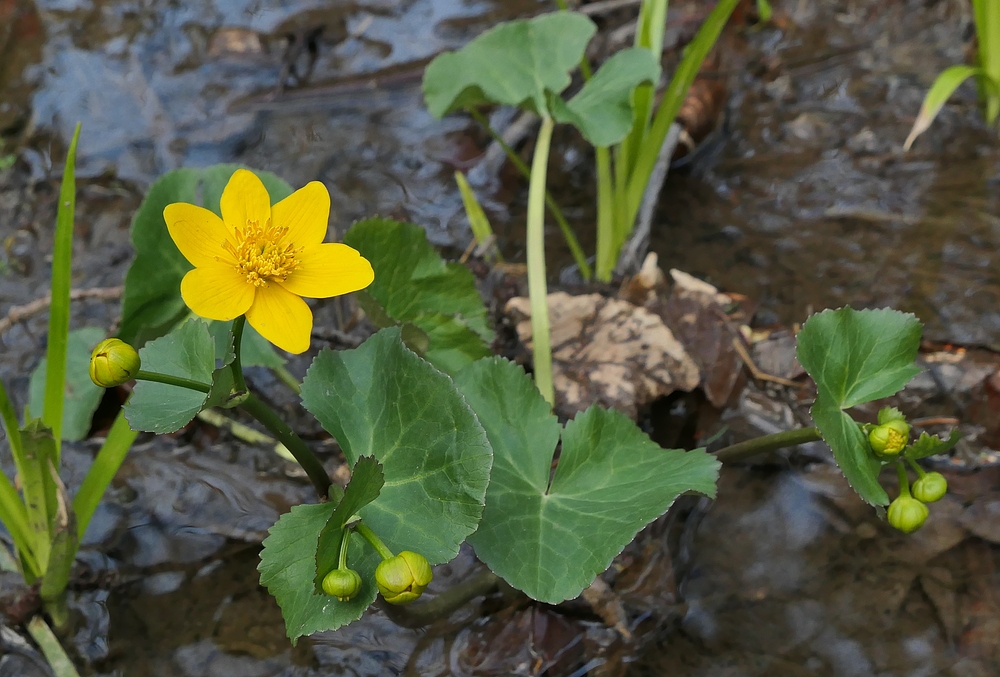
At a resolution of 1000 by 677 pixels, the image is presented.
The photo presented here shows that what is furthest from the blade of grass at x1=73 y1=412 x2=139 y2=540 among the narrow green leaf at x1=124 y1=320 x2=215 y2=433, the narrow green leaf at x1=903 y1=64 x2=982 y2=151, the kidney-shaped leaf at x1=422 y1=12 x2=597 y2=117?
the narrow green leaf at x1=903 y1=64 x2=982 y2=151

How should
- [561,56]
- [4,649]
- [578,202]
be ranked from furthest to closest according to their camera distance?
1. [578,202]
2. [561,56]
3. [4,649]

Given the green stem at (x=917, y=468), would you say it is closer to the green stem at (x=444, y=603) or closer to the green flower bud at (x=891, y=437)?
the green flower bud at (x=891, y=437)

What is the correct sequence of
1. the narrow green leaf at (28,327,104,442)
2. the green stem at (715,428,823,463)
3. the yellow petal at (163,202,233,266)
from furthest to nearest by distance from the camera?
the narrow green leaf at (28,327,104,442) < the green stem at (715,428,823,463) < the yellow petal at (163,202,233,266)

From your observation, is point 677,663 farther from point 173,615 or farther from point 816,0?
point 816,0

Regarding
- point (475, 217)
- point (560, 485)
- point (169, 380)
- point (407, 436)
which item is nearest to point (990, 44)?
point (475, 217)

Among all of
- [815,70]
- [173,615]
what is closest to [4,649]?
[173,615]

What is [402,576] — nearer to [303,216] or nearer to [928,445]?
[303,216]

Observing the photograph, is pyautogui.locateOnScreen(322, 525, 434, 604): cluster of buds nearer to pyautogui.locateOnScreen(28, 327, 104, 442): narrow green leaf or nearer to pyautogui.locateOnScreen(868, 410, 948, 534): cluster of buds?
pyautogui.locateOnScreen(868, 410, 948, 534): cluster of buds
